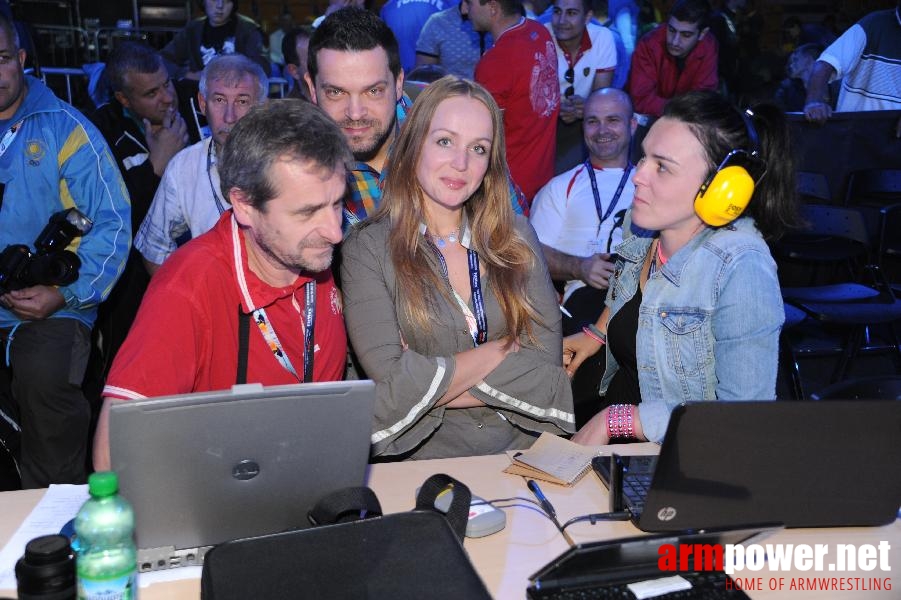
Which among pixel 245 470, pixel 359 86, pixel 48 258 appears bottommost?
pixel 245 470

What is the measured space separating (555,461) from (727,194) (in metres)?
0.76

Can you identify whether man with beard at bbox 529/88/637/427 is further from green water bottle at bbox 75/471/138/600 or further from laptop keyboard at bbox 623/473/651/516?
green water bottle at bbox 75/471/138/600

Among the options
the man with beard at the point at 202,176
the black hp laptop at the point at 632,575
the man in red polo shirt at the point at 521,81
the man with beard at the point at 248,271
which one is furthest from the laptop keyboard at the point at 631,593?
the man in red polo shirt at the point at 521,81

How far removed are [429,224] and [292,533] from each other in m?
1.12

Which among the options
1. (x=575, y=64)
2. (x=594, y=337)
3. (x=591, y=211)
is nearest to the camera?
(x=594, y=337)

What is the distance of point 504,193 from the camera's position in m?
2.31

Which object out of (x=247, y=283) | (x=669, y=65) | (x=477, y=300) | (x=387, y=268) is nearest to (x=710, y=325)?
(x=477, y=300)

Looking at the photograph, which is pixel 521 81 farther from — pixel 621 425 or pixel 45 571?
pixel 45 571

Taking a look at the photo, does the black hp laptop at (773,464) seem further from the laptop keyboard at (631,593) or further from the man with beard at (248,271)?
the man with beard at (248,271)

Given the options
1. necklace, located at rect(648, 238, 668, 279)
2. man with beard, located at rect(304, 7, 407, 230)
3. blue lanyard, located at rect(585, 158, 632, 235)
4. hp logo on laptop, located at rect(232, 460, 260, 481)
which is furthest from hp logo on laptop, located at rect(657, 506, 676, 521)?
blue lanyard, located at rect(585, 158, 632, 235)

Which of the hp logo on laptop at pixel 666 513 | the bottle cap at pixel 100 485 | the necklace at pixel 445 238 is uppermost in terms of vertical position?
the necklace at pixel 445 238

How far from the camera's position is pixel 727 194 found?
1.96 meters

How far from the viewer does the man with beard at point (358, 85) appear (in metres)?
2.42

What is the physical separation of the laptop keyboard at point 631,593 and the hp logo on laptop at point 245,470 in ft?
1.65
